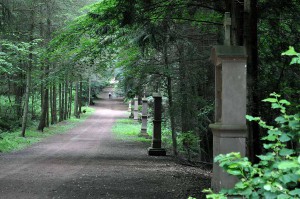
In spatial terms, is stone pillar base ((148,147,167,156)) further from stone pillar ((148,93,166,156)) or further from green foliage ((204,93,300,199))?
green foliage ((204,93,300,199))

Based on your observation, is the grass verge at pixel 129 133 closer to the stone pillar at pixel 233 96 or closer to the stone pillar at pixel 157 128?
the stone pillar at pixel 157 128

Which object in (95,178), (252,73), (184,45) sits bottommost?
(95,178)

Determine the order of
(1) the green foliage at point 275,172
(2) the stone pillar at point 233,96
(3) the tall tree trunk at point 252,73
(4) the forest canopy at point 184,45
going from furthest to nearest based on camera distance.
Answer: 1. (4) the forest canopy at point 184,45
2. (3) the tall tree trunk at point 252,73
3. (2) the stone pillar at point 233,96
4. (1) the green foliage at point 275,172

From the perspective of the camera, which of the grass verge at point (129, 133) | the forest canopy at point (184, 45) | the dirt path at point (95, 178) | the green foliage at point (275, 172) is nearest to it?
the green foliage at point (275, 172)

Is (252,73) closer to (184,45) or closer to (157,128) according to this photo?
(184,45)

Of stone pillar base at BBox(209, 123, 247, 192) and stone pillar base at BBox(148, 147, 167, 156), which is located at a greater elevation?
stone pillar base at BBox(209, 123, 247, 192)

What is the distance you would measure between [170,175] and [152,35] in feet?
12.1

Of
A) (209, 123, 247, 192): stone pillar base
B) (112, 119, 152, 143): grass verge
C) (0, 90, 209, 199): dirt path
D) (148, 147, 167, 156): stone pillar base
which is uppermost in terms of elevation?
(209, 123, 247, 192): stone pillar base

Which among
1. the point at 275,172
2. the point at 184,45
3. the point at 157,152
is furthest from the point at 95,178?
the point at 275,172

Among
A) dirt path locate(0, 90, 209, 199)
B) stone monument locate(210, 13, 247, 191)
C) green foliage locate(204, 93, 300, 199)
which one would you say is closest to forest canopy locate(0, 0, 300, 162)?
stone monument locate(210, 13, 247, 191)

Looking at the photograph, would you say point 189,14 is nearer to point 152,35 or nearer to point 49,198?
point 152,35

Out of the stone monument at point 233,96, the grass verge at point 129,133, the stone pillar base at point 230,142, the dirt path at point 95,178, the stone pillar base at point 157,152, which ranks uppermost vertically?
the stone monument at point 233,96

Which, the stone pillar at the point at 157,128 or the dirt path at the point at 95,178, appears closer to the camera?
the dirt path at the point at 95,178

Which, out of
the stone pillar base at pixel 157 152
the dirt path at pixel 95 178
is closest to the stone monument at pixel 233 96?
the dirt path at pixel 95 178
